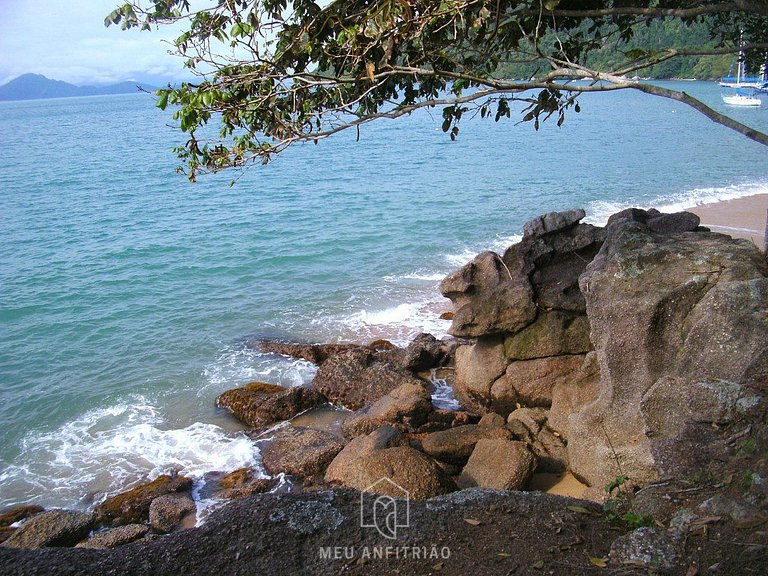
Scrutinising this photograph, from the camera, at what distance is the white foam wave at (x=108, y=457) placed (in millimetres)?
11391

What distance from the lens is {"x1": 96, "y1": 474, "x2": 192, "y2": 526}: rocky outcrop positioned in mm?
10172

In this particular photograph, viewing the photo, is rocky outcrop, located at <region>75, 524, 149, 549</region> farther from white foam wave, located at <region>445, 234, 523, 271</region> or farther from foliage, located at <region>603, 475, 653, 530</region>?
white foam wave, located at <region>445, 234, 523, 271</region>

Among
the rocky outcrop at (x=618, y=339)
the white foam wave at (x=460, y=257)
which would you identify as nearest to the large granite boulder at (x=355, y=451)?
the rocky outcrop at (x=618, y=339)

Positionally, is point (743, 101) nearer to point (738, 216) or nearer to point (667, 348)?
point (738, 216)

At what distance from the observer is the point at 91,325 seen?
18875mm

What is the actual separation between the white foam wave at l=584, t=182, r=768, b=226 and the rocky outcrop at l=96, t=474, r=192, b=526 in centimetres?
1950

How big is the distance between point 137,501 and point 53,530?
4.15ft

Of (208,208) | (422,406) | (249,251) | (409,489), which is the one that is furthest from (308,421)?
(208,208)

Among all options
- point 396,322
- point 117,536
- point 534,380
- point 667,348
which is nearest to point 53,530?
point 117,536

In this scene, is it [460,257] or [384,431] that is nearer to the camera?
[384,431]

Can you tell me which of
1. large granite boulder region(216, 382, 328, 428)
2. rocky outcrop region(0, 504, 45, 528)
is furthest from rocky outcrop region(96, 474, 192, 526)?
A: large granite boulder region(216, 382, 328, 428)

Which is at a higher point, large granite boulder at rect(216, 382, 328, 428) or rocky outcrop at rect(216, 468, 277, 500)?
large granite boulder at rect(216, 382, 328, 428)

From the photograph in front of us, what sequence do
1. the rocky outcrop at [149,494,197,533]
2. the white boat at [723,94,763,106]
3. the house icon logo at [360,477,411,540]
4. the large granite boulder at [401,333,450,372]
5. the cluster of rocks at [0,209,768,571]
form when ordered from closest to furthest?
1. the house icon logo at [360,477,411,540]
2. the cluster of rocks at [0,209,768,571]
3. the rocky outcrop at [149,494,197,533]
4. the large granite boulder at [401,333,450,372]
5. the white boat at [723,94,763,106]

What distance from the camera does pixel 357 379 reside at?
13.5m
